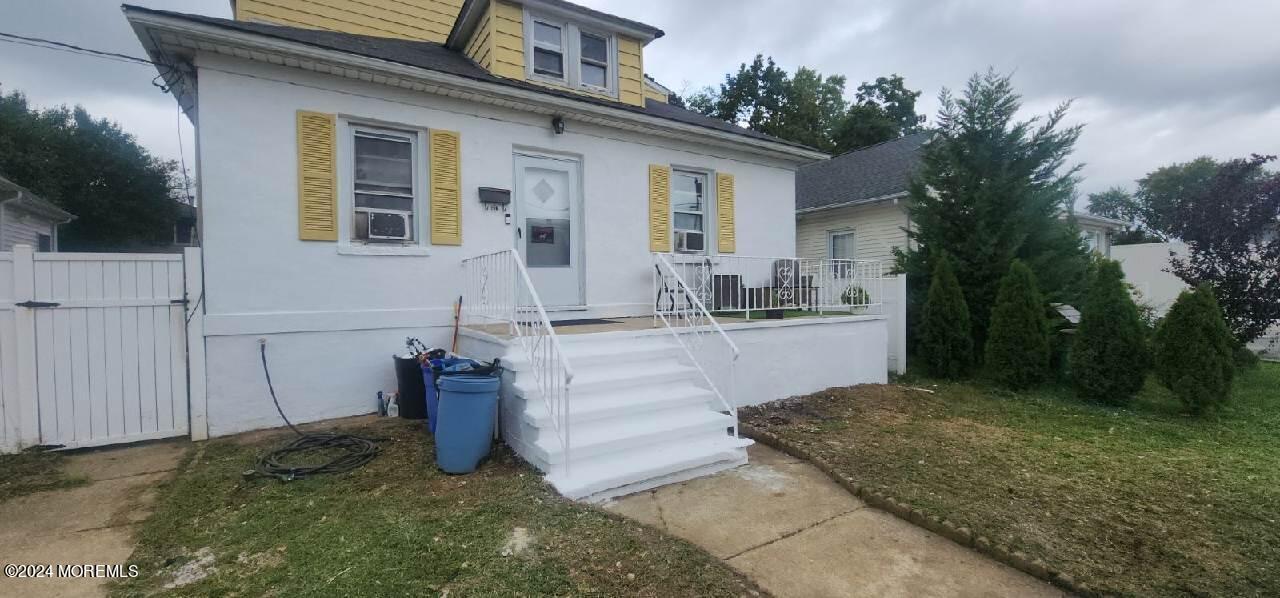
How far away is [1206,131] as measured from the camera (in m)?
16.2

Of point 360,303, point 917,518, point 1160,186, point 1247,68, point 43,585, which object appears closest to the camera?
point 43,585

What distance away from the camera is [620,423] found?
4.21 meters

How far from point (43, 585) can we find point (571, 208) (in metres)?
5.45

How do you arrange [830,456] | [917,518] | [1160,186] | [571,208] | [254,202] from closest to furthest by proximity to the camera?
[917,518] < [830,456] < [254,202] < [571,208] < [1160,186]

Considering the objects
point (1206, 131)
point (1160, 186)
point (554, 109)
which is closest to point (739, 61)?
point (1206, 131)

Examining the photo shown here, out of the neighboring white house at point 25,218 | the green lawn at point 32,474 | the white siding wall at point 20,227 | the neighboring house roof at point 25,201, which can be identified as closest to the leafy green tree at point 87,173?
the neighboring white house at point 25,218

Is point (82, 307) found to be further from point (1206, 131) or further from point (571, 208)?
point (1206, 131)

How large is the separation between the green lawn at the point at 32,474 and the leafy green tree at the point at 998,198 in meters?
9.84

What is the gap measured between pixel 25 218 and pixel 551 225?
16.1 meters

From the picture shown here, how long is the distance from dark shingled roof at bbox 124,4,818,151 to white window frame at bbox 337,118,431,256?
0.72 metres

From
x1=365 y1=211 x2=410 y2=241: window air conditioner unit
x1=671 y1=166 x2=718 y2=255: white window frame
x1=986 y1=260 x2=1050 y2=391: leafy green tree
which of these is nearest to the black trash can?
x1=365 y1=211 x2=410 y2=241: window air conditioner unit

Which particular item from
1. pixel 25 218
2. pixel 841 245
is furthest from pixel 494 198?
pixel 25 218

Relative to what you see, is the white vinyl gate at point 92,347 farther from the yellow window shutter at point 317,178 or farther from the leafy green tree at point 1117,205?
the leafy green tree at point 1117,205

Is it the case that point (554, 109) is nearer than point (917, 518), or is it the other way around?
point (917, 518)
